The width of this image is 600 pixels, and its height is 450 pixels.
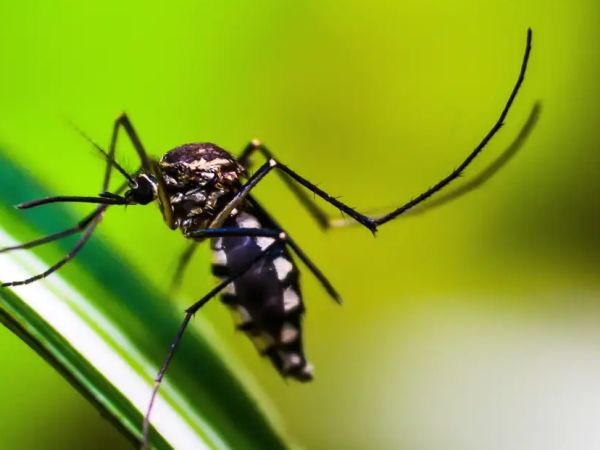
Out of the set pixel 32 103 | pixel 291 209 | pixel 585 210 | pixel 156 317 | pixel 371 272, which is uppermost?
pixel 32 103

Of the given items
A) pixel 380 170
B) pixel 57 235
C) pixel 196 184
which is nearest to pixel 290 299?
pixel 196 184

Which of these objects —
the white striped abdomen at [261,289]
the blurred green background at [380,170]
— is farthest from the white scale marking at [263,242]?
the blurred green background at [380,170]

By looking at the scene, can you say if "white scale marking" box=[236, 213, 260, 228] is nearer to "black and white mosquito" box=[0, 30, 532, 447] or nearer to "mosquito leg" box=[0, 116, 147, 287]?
"black and white mosquito" box=[0, 30, 532, 447]

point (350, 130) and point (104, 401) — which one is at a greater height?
point (104, 401)

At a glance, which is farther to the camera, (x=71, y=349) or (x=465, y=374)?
(x=465, y=374)

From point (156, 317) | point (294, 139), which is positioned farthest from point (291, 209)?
point (156, 317)

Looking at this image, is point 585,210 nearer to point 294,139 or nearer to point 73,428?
point 294,139

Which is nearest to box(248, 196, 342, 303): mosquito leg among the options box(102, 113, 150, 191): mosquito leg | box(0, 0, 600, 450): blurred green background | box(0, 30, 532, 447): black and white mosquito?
box(0, 30, 532, 447): black and white mosquito

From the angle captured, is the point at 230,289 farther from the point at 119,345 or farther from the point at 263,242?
the point at 119,345

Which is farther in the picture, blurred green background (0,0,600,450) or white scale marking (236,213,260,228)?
blurred green background (0,0,600,450)
